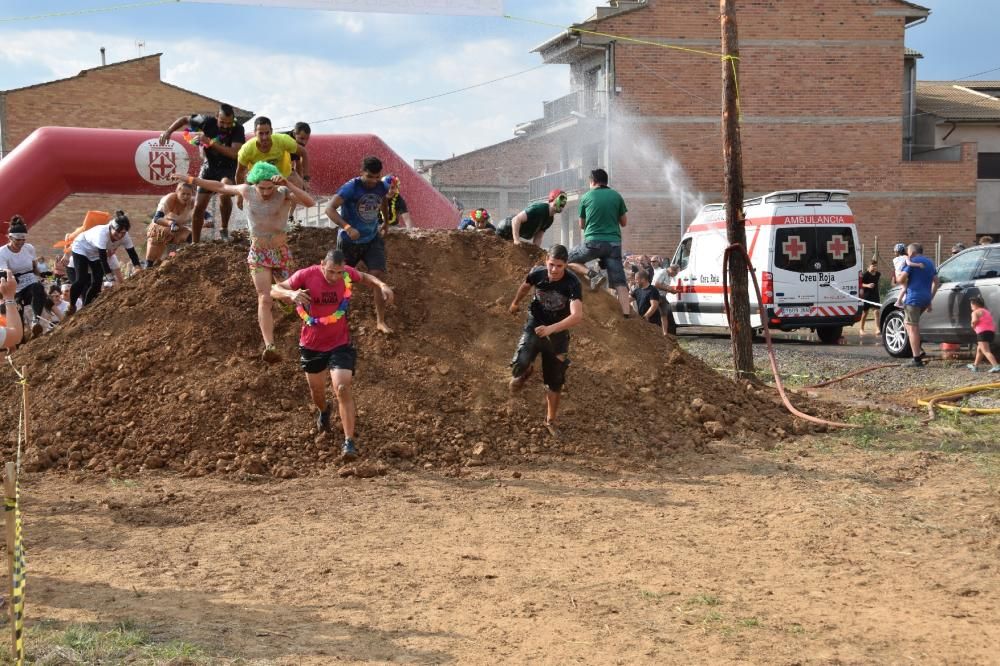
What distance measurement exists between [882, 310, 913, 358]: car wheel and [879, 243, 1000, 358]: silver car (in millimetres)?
631

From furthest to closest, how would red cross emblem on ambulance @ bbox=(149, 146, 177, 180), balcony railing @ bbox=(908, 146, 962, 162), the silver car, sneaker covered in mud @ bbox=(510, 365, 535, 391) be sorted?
1. balcony railing @ bbox=(908, 146, 962, 162)
2. red cross emblem on ambulance @ bbox=(149, 146, 177, 180)
3. the silver car
4. sneaker covered in mud @ bbox=(510, 365, 535, 391)

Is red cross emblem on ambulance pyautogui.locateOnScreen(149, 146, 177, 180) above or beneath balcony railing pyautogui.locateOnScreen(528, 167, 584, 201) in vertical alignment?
beneath

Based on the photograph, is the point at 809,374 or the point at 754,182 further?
the point at 754,182

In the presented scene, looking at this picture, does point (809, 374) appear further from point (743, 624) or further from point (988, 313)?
point (743, 624)

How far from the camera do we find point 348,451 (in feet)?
29.4

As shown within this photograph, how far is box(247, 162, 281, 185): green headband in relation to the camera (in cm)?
936

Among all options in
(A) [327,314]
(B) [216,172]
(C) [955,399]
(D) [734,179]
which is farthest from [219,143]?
(C) [955,399]

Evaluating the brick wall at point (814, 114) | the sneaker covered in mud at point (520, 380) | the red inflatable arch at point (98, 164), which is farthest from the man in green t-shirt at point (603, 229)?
the brick wall at point (814, 114)

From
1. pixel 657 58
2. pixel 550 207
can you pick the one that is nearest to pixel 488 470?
pixel 550 207

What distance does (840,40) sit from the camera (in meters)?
34.8

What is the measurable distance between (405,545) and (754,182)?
3010 centimetres

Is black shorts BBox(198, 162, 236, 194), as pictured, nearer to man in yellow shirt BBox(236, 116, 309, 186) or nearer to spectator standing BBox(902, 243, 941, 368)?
man in yellow shirt BBox(236, 116, 309, 186)

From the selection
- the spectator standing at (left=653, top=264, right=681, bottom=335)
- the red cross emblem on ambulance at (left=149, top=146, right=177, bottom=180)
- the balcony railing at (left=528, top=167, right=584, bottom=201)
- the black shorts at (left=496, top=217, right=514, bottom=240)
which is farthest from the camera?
the balcony railing at (left=528, top=167, right=584, bottom=201)

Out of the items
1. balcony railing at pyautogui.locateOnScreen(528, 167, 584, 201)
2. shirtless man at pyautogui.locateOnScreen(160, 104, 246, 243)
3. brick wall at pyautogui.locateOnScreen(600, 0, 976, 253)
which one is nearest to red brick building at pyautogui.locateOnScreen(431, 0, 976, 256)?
brick wall at pyautogui.locateOnScreen(600, 0, 976, 253)
